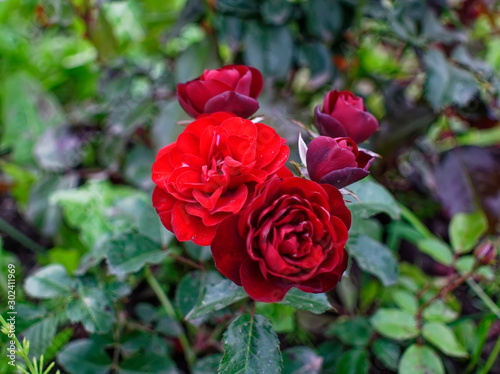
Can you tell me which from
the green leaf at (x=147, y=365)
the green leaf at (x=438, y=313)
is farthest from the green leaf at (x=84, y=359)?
the green leaf at (x=438, y=313)

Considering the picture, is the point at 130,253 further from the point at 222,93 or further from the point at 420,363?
→ the point at 420,363

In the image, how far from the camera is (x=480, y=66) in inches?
40.1

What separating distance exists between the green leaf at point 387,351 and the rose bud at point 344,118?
524 millimetres

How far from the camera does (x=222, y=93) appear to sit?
21.3 inches

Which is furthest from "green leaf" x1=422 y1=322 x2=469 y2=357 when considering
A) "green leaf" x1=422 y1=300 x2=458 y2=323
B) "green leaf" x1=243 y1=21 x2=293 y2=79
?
"green leaf" x1=243 y1=21 x2=293 y2=79

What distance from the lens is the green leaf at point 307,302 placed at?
56cm

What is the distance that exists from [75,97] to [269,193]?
1443 mm

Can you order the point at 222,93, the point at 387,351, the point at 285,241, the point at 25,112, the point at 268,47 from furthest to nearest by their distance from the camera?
the point at 25,112, the point at 268,47, the point at 387,351, the point at 222,93, the point at 285,241

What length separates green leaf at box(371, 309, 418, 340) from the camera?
824mm

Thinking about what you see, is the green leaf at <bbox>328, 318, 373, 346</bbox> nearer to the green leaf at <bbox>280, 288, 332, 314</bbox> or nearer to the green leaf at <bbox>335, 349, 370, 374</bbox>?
the green leaf at <bbox>335, 349, 370, 374</bbox>

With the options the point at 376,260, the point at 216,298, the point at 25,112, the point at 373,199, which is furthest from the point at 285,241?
the point at 25,112

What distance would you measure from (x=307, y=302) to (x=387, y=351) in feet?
1.37

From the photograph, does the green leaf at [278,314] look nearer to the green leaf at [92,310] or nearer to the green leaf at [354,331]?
the green leaf at [354,331]

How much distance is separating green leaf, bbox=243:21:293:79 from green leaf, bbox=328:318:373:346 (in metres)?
0.60
